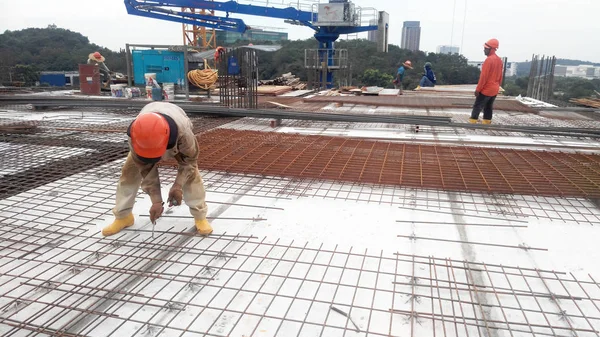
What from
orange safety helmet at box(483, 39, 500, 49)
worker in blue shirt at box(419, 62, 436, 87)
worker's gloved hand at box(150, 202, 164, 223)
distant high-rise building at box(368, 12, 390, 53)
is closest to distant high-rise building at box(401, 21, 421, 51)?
distant high-rise building at box(368, 12, 390, 53)

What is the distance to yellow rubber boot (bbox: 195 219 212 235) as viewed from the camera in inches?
111

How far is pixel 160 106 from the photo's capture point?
263cm

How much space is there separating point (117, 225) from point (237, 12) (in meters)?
16.0

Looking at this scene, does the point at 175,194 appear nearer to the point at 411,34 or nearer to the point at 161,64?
the point at 161,64

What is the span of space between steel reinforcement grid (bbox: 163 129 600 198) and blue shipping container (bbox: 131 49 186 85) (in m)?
5.25

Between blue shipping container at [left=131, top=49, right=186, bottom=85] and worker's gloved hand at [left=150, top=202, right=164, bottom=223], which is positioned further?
blue shipping container at [left=131, top=49, right=186, bottom=85]

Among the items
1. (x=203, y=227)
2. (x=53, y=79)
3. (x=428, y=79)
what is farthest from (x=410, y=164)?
(x=53, y=79)

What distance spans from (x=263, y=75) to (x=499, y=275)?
808 inches

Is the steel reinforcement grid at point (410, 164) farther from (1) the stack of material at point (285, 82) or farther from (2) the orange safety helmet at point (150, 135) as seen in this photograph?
(1) the stack of material at point (285, 82)

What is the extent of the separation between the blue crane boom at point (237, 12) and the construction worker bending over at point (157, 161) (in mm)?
13236

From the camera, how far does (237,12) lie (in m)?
17.1

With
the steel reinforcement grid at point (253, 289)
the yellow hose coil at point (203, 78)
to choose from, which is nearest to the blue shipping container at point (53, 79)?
the yellow hose coil at point (203, 78)

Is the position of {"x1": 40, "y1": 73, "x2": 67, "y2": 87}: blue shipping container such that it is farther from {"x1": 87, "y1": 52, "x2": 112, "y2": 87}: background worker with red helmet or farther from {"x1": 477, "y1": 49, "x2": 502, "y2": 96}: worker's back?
{"x1": 477, "y1": 49, "x2": 502, "y2": 96}: worker's back

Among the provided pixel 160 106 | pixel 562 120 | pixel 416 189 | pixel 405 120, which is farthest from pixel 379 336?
pixel 562 120
